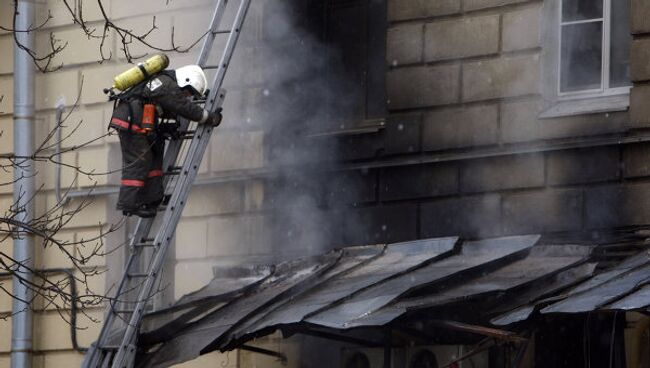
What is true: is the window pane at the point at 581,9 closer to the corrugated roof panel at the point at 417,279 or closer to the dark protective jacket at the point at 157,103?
the corrugated roof panel at the point at 417,279

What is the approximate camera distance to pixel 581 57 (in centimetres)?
1272

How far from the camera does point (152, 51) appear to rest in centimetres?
1517

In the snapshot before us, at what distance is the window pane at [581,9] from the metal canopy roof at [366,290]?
1870 mm

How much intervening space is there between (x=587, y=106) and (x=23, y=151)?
5726mm

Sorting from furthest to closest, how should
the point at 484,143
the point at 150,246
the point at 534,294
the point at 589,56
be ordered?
the point at 484,143, the point at 589,56, the point at 150,246, the point at 534,294

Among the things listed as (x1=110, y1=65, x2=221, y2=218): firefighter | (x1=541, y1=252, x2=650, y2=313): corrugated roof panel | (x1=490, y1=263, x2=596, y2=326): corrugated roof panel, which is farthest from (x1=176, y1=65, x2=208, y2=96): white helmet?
(x1=541, y1=252, x2=650, y2=313): corrugated roof panel

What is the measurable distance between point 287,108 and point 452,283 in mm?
3332

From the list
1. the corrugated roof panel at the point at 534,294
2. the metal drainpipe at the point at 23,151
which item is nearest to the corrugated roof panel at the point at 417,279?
the corrugated roof panel at the point at 534,294

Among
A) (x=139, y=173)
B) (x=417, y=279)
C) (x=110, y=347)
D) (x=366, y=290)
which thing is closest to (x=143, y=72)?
(x=139, y=173)

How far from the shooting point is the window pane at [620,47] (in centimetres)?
1241

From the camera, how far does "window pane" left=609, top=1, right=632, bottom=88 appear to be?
12406 mm

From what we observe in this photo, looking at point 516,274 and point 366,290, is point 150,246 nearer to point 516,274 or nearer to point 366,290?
point 366,290

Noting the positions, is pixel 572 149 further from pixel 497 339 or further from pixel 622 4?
pixel 497 339

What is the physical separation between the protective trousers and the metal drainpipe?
3.25m
